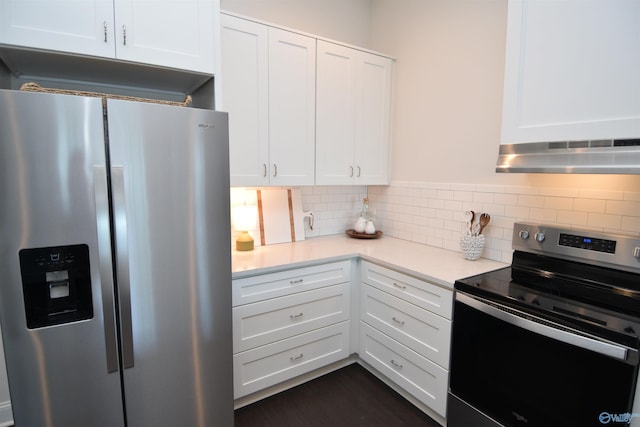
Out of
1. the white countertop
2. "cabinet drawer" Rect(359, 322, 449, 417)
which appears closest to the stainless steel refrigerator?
the white countertop

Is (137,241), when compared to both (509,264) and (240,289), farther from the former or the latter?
(509,264)

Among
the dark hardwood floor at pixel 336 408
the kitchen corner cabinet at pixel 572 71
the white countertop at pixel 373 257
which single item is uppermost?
the kitchen corner cabinet at pixel 572 71

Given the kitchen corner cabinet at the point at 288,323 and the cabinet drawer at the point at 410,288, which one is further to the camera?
the kitchen corner cabinet at the point at 288,323

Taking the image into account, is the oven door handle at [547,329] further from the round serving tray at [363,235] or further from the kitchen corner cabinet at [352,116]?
the kitchen corner cabinet at [352,116]

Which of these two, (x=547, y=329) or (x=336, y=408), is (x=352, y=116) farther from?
(x=336, y=408)

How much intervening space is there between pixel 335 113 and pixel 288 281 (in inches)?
49.3

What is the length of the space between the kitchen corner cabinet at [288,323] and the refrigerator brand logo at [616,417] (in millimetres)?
1432

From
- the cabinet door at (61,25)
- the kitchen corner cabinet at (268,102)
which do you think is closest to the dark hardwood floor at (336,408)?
the kitchen corner cabinet at (268,102)

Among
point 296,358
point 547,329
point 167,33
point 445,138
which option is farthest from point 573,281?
point 167,33

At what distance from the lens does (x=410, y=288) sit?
2.02 metres

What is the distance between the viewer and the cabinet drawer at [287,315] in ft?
6.51

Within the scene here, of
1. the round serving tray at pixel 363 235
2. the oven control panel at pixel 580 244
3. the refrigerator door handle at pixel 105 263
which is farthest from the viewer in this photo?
the round serving tray at pixel 363 235

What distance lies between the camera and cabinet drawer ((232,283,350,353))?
1984 millimetres

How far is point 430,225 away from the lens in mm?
2568
